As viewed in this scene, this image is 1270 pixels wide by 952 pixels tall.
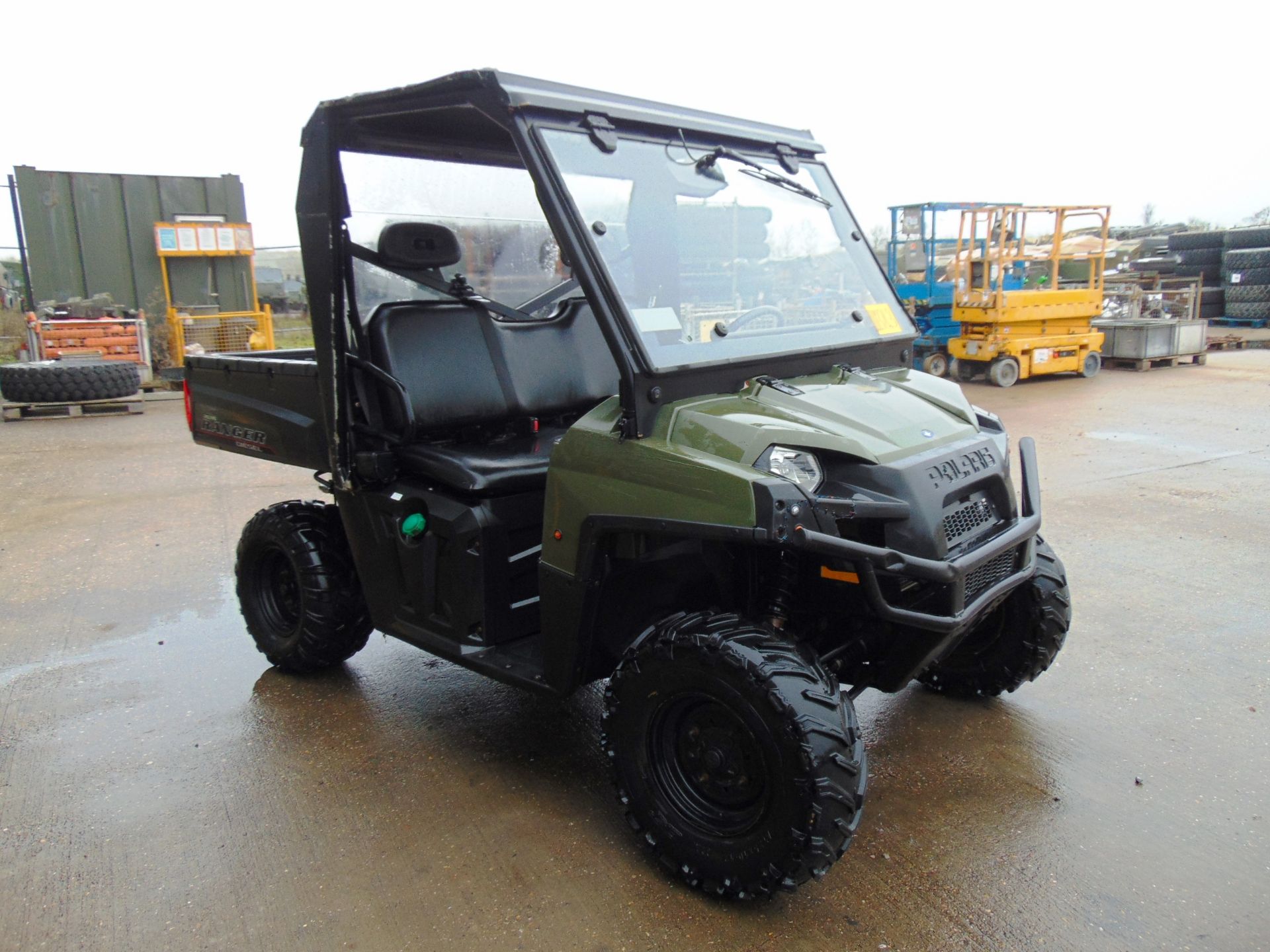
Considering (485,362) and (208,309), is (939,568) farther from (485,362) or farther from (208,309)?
(208,309)

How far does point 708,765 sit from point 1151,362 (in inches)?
551

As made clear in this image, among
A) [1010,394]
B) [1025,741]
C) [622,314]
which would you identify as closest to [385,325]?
[622,314]

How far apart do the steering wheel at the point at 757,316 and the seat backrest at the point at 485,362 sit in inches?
26.8

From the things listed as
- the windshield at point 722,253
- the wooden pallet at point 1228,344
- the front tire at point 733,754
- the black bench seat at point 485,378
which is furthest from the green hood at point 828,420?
the wooden pallet at point 1228,344

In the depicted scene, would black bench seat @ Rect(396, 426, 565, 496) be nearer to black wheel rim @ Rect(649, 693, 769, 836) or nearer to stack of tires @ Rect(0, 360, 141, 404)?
black wheel rim @ Rect(649, 693, 769, 836)

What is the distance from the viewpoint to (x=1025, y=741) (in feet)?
11.1

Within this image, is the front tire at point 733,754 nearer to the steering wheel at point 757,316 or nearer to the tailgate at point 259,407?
the steering wheel at point 757,316

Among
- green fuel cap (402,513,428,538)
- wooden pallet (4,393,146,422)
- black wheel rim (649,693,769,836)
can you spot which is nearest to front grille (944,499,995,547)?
black wheel rim (649,693,769,836)

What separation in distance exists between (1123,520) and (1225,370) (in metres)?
9.53

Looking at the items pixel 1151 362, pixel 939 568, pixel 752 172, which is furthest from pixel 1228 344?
pixel 939 568

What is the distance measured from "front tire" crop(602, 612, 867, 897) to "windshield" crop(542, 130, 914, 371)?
0.79 m

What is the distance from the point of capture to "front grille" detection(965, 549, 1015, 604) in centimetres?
268

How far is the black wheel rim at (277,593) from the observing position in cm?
404

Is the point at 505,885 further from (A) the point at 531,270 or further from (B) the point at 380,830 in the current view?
(A) the point at 531,270
